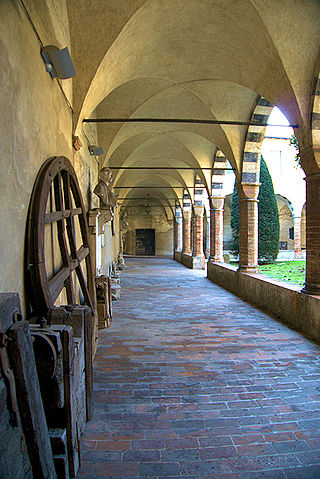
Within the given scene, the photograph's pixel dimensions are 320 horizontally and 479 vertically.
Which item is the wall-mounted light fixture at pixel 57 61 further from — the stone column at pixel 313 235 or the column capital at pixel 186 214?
the column capital at pixel 186 214

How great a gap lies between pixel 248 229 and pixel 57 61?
6.75 metres

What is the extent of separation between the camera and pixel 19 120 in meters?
2.38

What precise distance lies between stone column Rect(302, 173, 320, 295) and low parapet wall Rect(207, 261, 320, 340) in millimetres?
232

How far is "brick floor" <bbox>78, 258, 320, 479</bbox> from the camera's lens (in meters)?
2.20

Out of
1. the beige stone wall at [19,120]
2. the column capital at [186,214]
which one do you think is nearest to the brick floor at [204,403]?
the beige stone wall at [19,120]

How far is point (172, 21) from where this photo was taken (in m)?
5.12

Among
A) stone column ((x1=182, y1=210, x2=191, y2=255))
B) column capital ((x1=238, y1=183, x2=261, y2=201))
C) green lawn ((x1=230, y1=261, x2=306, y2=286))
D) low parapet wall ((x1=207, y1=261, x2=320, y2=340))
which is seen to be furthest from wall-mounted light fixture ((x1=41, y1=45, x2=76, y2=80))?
stone column ((x1=182, y1=210, x2=191, y2=255))

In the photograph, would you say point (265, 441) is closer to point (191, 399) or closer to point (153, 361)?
point (191, 399)

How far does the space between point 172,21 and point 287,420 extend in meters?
5.67

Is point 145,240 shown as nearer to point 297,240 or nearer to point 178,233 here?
point 178,233

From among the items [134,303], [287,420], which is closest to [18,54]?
[287,420]

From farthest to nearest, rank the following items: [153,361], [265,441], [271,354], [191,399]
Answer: [271,354]
[153,361]
[191,399]
[265,441]

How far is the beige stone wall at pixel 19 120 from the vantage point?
6.93 feet

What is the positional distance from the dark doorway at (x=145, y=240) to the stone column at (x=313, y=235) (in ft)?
76.9
